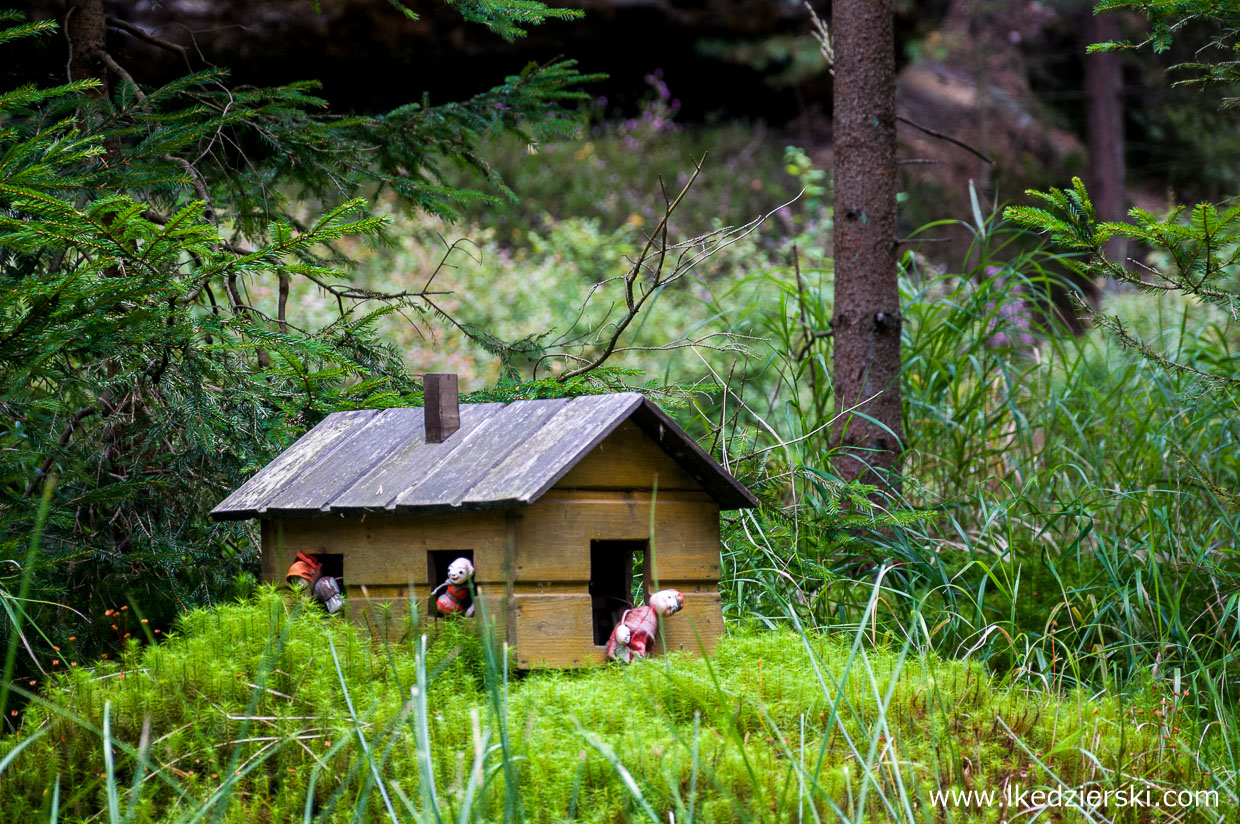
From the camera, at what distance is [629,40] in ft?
53.5

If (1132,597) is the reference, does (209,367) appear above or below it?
above

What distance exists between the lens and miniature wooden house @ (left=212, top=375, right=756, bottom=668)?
2766mm

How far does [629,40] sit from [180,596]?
1447cm

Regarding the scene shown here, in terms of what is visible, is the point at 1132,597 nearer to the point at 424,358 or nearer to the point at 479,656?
the point at 479,656

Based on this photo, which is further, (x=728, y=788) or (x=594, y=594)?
(x=594, y=594)

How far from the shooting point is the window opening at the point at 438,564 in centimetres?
294

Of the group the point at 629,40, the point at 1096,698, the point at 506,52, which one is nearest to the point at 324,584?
the point at 1096,698

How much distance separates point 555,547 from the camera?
283 centimetres

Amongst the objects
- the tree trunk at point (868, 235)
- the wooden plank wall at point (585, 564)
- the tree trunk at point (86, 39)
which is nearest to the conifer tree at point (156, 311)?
the tree trunk at point (86, 39)

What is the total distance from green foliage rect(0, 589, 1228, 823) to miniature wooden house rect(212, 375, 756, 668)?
15 centimetres

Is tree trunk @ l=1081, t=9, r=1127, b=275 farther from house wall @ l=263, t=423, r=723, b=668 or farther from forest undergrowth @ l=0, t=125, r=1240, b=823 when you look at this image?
house wall @ l=263, t=423, r=723, b=668

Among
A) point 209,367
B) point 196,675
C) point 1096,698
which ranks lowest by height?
point 1096,698

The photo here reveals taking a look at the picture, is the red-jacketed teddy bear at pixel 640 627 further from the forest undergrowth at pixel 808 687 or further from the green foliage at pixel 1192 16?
the green foliage at pixel 1192 16

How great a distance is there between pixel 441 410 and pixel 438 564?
0.45m
